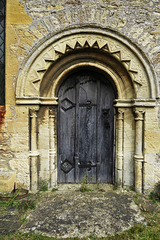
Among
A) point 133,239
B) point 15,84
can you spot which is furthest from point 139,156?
point 15,84

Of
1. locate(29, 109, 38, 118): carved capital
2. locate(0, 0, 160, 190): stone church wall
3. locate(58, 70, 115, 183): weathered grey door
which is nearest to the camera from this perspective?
locate(0, 0, 160, 190): stone church wall

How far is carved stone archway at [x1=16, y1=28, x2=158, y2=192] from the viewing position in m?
2.94

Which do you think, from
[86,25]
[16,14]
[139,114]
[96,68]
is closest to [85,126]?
[139,114]

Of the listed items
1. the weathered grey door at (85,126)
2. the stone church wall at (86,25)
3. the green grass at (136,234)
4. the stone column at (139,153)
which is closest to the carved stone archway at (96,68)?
the stone column at (139,153)

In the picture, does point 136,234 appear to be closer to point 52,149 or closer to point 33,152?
point 52,149

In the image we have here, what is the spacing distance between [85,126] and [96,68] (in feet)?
4.00

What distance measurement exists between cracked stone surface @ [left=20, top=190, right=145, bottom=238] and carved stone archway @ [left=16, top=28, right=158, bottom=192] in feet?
1.66

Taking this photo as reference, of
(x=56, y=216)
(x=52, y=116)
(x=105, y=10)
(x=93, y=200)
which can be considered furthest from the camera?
(x=52, y=116)

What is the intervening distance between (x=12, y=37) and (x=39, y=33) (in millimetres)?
515

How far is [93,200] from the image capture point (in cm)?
275

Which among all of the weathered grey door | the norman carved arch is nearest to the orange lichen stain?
the norman carved arch

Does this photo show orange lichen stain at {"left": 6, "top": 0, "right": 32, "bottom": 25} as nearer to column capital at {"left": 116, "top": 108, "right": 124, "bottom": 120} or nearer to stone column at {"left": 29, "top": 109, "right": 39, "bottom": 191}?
stone column at {"left": 29, "top": 109, "right": 39, "bottom": 191}

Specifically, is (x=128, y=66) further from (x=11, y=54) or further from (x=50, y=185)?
(x=50, y=185)

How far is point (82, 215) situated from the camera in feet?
7.65
